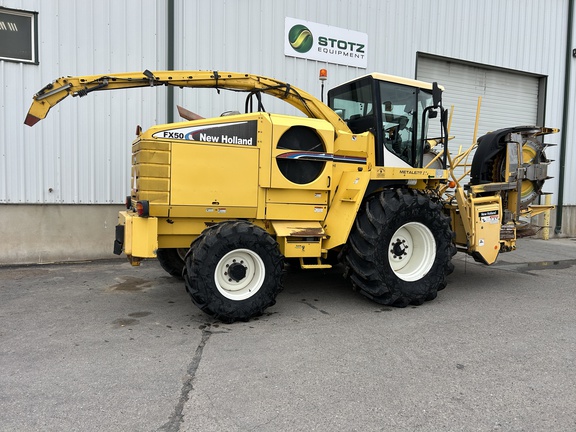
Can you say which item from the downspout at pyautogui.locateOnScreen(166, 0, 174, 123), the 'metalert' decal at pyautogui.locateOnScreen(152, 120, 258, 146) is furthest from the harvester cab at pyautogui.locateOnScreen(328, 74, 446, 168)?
the downspout at pyautogui.locateOnScreen(166, 0, 174, 123)

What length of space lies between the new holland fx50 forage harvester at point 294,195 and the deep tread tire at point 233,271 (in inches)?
0.4

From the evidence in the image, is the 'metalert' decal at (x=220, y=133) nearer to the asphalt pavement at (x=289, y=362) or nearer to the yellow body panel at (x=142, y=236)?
the yellow body panel at (x=142, y=236)

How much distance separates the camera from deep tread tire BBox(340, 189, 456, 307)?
5.16 metres

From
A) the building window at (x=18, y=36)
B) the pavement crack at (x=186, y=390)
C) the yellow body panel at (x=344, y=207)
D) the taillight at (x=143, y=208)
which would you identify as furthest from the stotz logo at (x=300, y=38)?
the pavement crack at (x=186, y=390)

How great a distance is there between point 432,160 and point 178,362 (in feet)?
13.9

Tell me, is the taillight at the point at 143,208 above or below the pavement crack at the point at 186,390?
above

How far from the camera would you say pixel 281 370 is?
3535mm

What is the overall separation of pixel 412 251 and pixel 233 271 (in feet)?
8.03

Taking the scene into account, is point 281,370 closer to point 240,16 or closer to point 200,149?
point 200,149

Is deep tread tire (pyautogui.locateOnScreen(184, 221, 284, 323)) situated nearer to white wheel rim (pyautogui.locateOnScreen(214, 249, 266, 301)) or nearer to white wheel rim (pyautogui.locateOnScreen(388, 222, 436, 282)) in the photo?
white wheel rim (pyautogui.locateOnScreen(214, 249, 266, 301))

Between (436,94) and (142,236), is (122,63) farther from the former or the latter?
(436,94)

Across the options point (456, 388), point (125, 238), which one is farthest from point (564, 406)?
point (125, 238)

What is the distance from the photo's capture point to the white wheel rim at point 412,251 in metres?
5.51

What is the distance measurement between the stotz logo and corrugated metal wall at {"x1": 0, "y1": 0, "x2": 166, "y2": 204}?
259 centimetres
